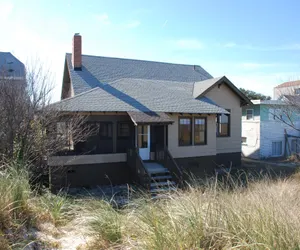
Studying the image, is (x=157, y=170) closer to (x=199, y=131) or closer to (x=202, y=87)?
(x=199, y=131)

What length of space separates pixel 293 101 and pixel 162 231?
16.1m

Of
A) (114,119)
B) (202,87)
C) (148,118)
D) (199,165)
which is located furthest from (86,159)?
(202,87)

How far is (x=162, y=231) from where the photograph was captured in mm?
3738

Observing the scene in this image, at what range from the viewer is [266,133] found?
25.4m

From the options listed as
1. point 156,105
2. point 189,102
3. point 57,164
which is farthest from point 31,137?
point 189,102

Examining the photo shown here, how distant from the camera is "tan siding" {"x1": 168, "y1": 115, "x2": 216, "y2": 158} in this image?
1639 cm

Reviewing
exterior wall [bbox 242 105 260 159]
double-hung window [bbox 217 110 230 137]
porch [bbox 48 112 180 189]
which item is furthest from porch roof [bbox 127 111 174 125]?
exterior wall [bbox 242 105 260 159]

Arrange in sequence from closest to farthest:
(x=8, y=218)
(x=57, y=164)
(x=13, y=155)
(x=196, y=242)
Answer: (x=196, y=242) < (x=8, y=218) < (x=13, y=155) < (x=57, y=164)

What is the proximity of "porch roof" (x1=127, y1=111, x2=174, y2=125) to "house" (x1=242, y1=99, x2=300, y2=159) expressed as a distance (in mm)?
13215

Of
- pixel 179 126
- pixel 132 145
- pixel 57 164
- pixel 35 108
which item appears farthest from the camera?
pixel 179 126

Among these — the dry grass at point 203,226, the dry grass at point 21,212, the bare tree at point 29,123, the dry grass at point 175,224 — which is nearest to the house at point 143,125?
the bare tree at point 29,123

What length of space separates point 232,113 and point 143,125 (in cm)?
881

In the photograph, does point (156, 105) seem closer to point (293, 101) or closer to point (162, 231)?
point (293, 101)

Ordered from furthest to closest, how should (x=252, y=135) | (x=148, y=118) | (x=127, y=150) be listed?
(x=252, y=135) → (x=127, y=150) → (x=148, y=118)
